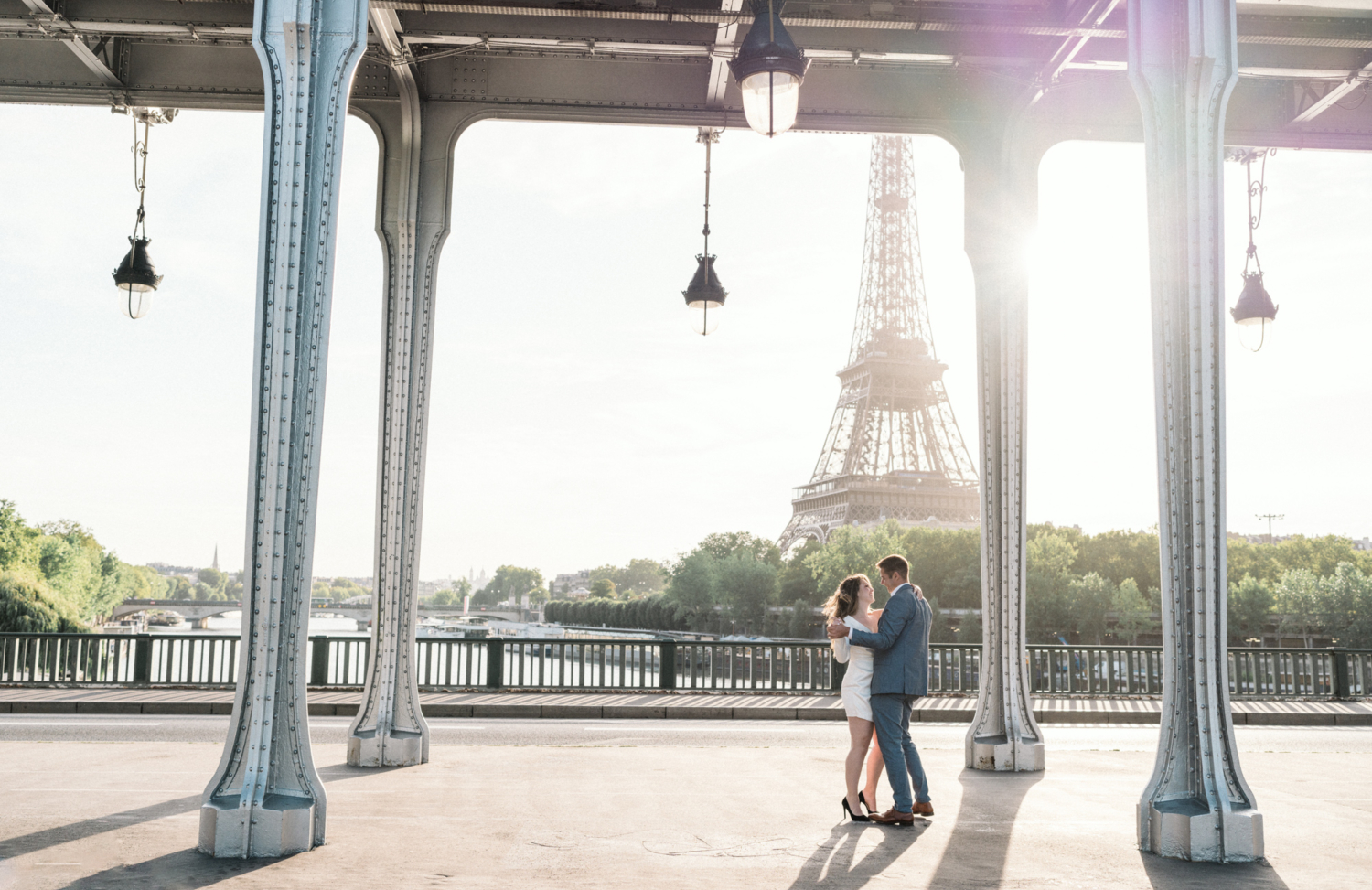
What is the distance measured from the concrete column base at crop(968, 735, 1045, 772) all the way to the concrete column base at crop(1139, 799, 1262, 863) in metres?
3.30

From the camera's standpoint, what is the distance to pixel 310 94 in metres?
5.71

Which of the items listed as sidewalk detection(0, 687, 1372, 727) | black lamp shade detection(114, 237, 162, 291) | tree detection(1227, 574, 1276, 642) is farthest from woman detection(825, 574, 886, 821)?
tree detection(1227, 574, 1276, 642)

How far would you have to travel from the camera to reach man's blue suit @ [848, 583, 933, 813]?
6.26 metres

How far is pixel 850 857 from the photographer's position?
17.9 ft

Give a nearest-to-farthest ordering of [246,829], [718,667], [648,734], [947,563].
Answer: [246,829] < [648,734] < [718,667] < [947,563]

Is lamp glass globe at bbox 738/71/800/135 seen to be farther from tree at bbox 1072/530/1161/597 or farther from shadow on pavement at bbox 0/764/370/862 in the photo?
tree at bbox 1072/530/1161/597

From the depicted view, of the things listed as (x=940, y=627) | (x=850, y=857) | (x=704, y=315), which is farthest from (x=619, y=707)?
(x=940, y=627)

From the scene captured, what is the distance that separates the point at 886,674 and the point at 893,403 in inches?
2569

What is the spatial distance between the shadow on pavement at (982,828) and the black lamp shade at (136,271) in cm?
875

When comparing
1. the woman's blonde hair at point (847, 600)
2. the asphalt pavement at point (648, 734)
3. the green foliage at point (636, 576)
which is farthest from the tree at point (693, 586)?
the green foliage at point (636, 576)

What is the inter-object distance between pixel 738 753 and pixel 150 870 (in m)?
5.93

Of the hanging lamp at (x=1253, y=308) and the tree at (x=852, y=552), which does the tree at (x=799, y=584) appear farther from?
the hanging lamp at (x=1253, y=308)

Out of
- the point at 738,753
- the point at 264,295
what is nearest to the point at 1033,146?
the point at 738,753

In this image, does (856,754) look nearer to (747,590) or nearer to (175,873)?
(175,873)
